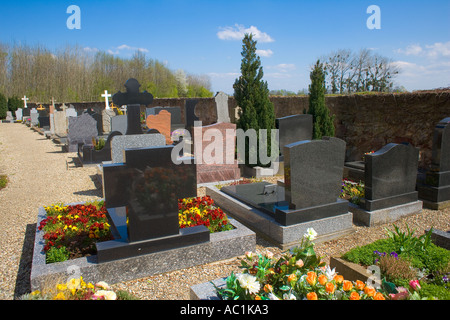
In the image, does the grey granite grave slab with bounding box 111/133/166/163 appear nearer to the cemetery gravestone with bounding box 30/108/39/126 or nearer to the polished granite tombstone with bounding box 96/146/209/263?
the polished granite tombstone with bounding box 96/146/209/263

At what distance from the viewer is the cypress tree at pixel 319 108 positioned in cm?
1028

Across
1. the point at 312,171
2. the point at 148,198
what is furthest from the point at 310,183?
the point at 148,198

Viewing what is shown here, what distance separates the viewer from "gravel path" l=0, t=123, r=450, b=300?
3930 millimetres

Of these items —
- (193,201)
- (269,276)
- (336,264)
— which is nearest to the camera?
(269,276)

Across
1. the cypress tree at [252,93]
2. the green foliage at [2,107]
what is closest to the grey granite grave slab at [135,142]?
the cypress tree at [252,93]

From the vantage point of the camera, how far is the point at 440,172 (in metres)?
6.74

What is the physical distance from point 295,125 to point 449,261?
654cm

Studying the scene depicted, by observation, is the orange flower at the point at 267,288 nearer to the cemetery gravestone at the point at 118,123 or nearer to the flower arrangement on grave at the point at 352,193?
the flower arrangement on grave at the point at 352,193

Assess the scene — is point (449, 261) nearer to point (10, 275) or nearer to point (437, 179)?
point (437, 179)

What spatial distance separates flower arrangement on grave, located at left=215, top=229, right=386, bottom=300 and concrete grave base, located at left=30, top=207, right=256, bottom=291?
4.62 ft

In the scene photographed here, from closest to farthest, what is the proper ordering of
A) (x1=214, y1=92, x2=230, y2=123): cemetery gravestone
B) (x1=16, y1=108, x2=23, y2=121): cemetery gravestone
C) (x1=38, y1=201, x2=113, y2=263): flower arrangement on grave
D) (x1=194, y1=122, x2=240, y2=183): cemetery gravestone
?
(x1=38, y1=201, x2=113, y2=263): flower arrangement on grave, (x1=194, y1=122, x2=240, y2=183): cemetery gravestone, (x1=214, y1=92, x2=230, y2=123): cemetery gravestone, (x1=16, y1=108, x2=23, y2=121): cemetery gravestone

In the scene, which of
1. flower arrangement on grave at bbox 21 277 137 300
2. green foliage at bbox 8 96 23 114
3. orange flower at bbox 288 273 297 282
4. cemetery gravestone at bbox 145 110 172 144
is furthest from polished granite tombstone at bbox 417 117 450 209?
green foliage at bbox 8 96 23 114
